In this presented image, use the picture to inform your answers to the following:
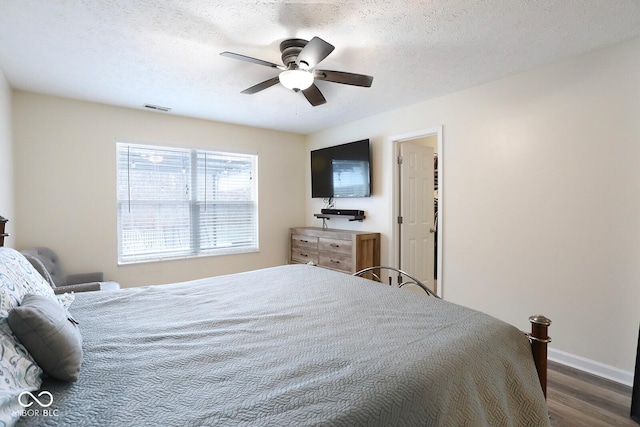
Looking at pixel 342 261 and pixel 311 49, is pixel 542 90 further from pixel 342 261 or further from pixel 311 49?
pixel 342 261

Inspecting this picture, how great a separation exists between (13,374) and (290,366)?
0.79 metres

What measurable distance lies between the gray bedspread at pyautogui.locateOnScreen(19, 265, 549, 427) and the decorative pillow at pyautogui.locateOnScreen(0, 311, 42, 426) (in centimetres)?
5

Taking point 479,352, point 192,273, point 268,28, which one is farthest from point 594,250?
point 192,273

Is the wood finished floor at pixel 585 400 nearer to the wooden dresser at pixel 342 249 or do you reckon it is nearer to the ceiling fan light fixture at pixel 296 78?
the wooden dresser at pixel 342 249

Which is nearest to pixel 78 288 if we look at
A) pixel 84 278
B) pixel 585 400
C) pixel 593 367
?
pixel 84 278

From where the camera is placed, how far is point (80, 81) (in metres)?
2.89

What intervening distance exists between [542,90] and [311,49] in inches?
82.8

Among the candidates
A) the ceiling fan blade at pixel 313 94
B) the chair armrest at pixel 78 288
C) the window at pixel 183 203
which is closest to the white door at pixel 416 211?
the ceiling fan blade at pixel 313 94

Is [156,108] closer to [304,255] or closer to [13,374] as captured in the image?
[304,255]

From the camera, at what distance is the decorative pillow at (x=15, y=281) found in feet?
3.61

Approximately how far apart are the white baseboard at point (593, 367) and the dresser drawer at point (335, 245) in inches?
86.0

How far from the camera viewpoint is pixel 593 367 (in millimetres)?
2387

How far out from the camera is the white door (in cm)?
397

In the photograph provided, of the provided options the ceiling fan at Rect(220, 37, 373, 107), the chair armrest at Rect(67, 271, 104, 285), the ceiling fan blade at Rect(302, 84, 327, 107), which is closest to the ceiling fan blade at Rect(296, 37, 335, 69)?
the ceiling fan at Rect(220, 37, 373, 107)
